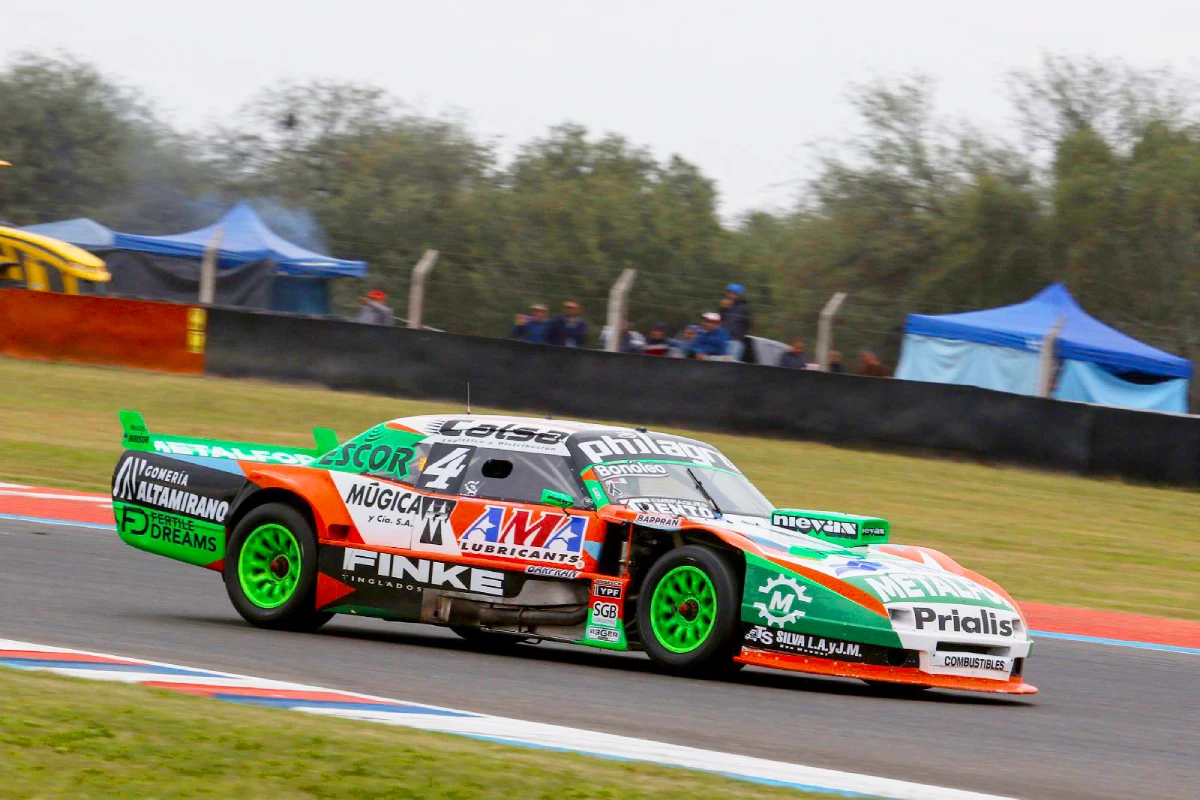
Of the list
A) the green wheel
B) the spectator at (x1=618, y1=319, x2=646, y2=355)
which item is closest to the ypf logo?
the green wheel

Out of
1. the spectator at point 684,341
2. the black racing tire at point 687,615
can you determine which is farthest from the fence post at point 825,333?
the black racing tire at point 687,615

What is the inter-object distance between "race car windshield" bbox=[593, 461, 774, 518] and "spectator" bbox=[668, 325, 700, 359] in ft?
37.1

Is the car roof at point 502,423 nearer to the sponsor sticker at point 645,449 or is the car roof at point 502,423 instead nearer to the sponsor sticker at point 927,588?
the sponsor sticker at point 645,449

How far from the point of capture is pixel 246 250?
86.3 ft

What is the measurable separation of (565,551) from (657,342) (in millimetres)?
12685

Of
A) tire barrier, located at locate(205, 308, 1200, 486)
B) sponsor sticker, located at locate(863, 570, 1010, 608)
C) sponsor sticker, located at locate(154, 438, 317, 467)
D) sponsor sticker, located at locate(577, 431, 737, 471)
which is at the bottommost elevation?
sponsor sticker, located at locate(863, 570, 1010, 608)

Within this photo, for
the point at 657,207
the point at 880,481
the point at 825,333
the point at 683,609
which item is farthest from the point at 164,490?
the point at 657,207

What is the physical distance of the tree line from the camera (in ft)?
93.8

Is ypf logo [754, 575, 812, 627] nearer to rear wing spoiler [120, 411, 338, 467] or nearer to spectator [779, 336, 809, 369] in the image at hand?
rear wing spoiler [120, 411, 338, 467]

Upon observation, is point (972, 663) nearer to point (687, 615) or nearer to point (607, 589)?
point (687, 615)

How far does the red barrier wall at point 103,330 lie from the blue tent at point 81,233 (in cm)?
581

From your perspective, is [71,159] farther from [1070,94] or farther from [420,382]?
[420,382]

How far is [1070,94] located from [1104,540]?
20.1m

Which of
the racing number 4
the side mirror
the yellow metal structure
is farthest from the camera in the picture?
the yellow metal structure
